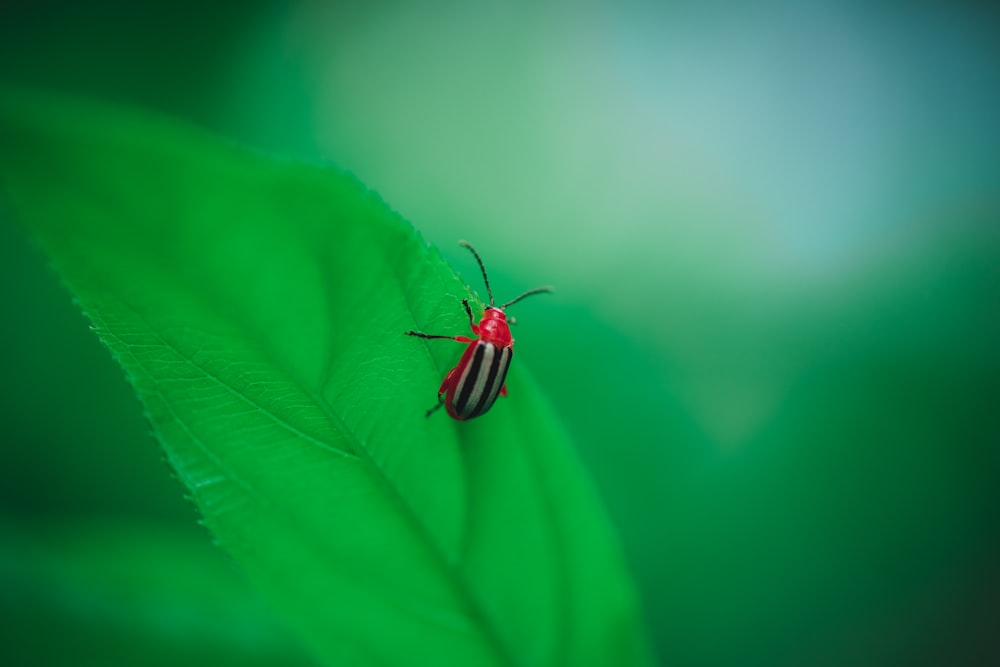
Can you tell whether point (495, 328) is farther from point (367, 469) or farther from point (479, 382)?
point (367, 469)

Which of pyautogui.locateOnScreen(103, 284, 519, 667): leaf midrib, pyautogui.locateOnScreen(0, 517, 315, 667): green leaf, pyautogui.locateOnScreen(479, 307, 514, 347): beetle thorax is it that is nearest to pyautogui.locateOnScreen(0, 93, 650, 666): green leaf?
pyautogui.locateOnScreen(103, 284, 519, 667): leaf midrib

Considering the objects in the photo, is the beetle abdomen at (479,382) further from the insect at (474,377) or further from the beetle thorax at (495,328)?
the beetle thorax at (495,328)

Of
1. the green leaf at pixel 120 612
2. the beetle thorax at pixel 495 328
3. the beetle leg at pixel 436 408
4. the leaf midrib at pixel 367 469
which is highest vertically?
the beetle thorax at pixel 495 328

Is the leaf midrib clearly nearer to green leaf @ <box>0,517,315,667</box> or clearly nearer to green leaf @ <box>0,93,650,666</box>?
green leaf @ <box>0,93,650,666</box>

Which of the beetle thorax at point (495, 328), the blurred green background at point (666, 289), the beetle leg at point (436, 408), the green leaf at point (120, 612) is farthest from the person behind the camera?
the blurred green background at point (666, 289)

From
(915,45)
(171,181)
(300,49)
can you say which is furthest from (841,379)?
(300,49)

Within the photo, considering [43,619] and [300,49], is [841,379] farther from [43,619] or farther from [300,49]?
[300,49]

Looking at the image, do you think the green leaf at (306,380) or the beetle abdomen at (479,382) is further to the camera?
the beetle abdomen at (479,382)

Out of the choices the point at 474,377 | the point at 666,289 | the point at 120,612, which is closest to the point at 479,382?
the point at 474,377

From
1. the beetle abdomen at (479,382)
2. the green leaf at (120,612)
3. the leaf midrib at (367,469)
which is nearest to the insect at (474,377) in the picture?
the beetle abdomen at (479,382)
